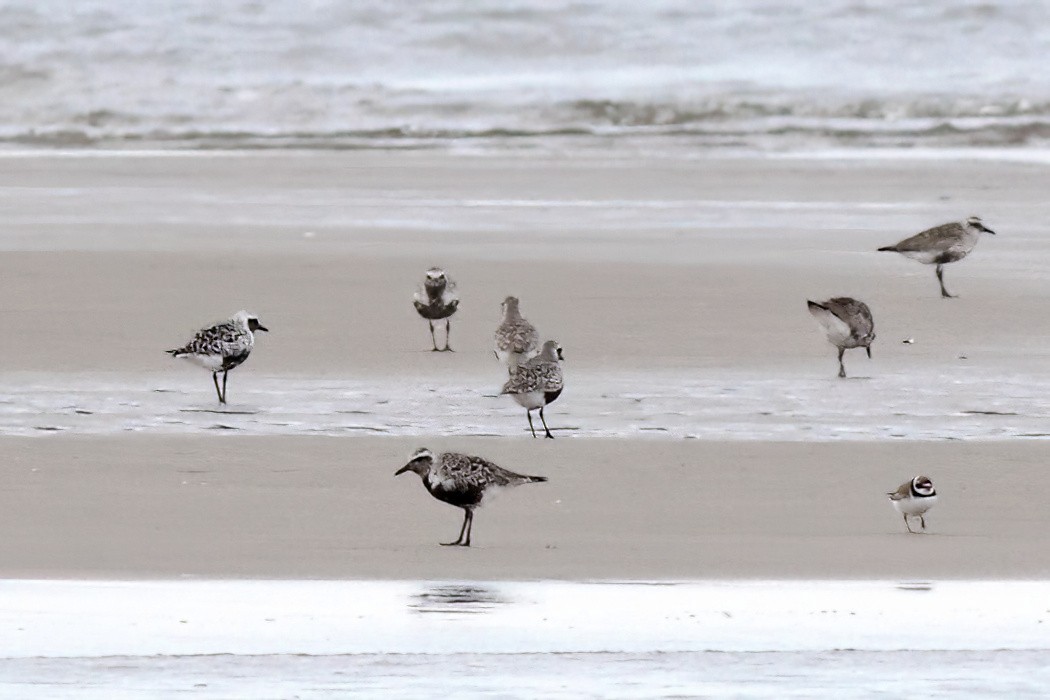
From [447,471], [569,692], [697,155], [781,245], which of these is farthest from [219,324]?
[697,155]

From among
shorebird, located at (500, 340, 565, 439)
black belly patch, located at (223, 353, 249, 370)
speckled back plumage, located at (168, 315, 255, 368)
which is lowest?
shorebird, located at (500, 340, 565, 439)

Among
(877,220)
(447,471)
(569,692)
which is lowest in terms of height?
(569,692)

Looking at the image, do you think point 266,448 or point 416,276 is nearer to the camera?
point 266,448

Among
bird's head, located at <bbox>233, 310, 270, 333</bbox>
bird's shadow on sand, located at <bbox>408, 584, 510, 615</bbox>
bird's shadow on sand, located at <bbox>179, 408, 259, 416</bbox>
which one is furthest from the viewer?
bird's head, located at <bbox>233, 310, 270, 333</bbox>

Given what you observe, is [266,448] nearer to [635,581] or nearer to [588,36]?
[635,581]

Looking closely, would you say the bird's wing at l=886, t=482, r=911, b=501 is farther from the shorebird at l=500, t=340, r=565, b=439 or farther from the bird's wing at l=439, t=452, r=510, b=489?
the shorebird at l=500, t=340, r=565, b=439

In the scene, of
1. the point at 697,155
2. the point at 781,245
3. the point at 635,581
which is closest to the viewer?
the point at 635,581

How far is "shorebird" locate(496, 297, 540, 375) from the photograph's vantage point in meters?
9.38

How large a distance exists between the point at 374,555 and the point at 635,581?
905 mm

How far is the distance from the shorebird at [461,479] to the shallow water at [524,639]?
1.93ft

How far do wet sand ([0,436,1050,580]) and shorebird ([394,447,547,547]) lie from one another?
139 millimetres

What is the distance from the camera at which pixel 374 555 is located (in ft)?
20.6

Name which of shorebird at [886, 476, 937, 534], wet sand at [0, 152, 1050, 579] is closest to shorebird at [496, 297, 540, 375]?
wet sand at [0, 152, 1050, 579]

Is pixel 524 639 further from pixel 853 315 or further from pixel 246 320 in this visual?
pixel 853 315
